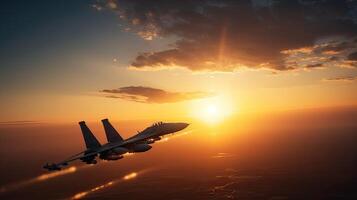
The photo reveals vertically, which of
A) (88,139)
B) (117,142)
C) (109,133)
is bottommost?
(117,142)

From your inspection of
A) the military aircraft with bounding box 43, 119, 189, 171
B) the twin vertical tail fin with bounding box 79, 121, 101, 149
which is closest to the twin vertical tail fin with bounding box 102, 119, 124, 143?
the military aircraft with bounding box 43, 119, 189, 171

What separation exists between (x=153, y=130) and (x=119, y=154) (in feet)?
77.2

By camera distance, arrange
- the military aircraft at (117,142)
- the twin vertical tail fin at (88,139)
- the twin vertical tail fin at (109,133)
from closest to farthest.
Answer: the military aircraft at (117,142), the twin vertical tail fin at (88,139), the twin vertical tail fin at (109,133)

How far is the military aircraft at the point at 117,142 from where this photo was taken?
9175cm

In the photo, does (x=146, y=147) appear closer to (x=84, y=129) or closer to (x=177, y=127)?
(x=177, y=127)

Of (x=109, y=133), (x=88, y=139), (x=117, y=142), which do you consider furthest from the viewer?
(x=109, y=133)

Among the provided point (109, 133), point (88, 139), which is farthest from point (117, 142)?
point (88, 139)

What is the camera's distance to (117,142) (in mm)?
117250

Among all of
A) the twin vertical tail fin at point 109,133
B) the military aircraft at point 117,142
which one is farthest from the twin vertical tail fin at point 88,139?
the twin vertical tail fin at point 109,133

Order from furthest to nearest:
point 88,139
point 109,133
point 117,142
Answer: point 109,133 < point 117,142 < point 88,139

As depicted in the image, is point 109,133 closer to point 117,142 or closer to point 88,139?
point 117,142

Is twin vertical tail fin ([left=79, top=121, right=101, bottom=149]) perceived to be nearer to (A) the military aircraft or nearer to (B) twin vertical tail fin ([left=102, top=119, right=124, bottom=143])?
(A) the military aircraft

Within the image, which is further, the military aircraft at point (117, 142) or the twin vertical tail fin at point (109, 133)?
the twin vertical tail fin at point (109, 133)

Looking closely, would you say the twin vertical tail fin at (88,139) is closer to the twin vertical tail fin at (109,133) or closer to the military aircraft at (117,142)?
the military aircraft at (117,142)
